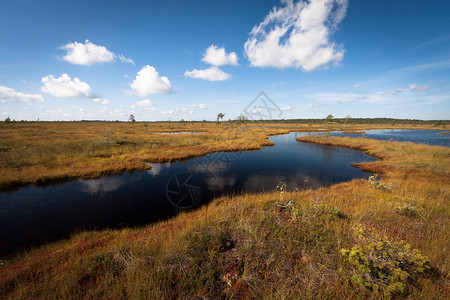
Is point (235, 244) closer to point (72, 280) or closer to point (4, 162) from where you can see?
point (72, 280)

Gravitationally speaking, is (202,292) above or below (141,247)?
above

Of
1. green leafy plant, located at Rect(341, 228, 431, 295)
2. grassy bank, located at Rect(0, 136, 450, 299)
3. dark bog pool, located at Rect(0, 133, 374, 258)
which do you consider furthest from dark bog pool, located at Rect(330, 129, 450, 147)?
green leafy plant, located at Rect(341, 228, 431, 295)

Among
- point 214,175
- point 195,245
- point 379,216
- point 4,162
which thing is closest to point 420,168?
point 379,216

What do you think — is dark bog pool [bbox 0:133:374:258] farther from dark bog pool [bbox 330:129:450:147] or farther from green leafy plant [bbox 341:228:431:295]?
dark bog pool [bbox 330:129:450:147]

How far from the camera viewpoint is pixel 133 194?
11781 millimetres

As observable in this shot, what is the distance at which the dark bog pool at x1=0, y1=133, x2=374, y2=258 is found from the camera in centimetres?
816

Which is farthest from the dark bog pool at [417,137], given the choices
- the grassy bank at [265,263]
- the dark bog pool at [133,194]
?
the grassy bank at [265,263]

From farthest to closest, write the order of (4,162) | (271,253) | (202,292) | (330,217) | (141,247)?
1. (4,162)
2. (330,217)
3. (141,247)
4. (271,253)
5. (202,292)

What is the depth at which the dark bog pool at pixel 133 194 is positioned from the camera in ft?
26.8

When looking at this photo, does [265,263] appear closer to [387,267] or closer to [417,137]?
[387,267]

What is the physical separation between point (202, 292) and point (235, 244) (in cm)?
171

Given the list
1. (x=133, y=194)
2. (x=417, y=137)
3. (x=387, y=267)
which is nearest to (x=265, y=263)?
(x=387, y=267)

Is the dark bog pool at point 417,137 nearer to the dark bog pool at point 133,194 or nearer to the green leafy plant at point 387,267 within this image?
the dark bog pool at point 133,194

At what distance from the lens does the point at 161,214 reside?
9430mm
